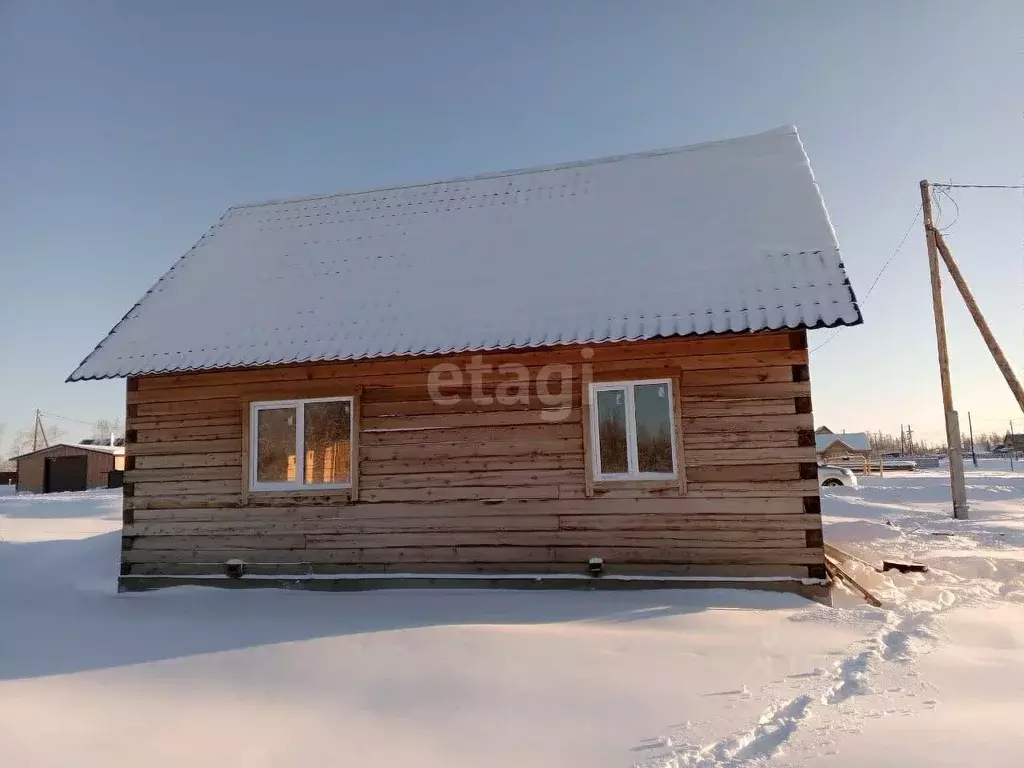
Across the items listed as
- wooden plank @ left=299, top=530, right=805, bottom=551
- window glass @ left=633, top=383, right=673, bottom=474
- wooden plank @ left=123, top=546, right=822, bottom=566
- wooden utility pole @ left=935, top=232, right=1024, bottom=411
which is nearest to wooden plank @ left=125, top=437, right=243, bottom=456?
wooden plank @ left=299, top=530, right=805, bottom=551

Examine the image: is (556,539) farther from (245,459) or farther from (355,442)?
(245,459)

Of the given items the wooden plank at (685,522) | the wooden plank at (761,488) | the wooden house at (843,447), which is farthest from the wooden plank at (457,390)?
the wooden house at (843,447)

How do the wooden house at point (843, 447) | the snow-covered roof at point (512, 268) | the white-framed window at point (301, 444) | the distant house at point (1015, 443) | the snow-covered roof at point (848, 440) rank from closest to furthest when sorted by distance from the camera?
the snow-covered roof at point (512, 268) < the white-framed window at point (301, 444) < the wooden house at point (843, 447) < the snow-covered roof at point (848, 440) < the distant house at point (1015, 443)

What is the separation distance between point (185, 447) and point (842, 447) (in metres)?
61.7

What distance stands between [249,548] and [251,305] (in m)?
3.54

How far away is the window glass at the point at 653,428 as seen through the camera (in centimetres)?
820

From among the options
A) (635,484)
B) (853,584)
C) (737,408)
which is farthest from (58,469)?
(853,584)

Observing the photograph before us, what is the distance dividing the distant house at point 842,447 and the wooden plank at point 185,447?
55090 millimetres

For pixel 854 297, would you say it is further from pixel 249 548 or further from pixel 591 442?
pixel 249 548

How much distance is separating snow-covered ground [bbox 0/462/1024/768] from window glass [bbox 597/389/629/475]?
4.98ft

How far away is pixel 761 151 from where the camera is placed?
36.3ft

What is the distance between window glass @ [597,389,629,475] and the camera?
8297 mm

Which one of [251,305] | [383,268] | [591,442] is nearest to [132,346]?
[251,305]

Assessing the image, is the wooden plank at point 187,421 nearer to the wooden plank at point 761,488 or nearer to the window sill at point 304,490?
the window sill at point 304,490
